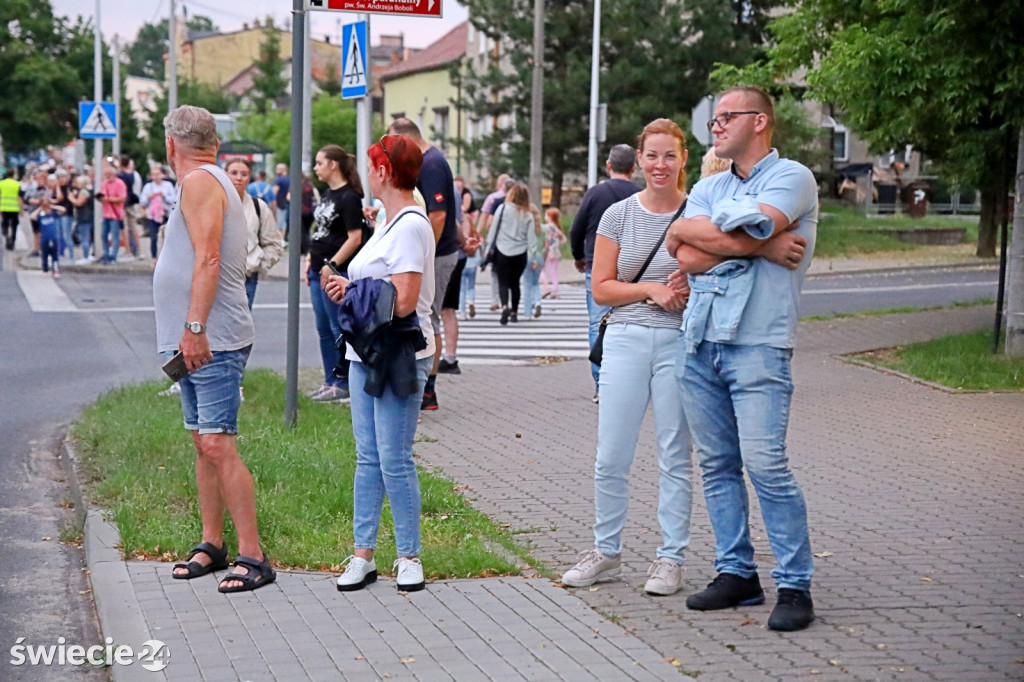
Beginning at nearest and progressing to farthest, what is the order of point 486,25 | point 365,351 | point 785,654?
1. point 785,654
2. point 365,351
3. point 486,25

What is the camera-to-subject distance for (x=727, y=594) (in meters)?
5.35

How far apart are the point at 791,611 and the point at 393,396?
1.82m

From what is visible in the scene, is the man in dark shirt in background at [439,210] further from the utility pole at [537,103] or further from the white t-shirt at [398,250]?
the utility pole at [537,103]

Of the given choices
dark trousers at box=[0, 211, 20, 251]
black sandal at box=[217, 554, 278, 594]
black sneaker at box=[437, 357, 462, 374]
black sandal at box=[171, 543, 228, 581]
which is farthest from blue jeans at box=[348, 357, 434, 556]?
dark trousers at box=[0, 211, 20, 251]

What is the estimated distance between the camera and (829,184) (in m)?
44.8

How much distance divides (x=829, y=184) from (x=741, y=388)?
135 feet

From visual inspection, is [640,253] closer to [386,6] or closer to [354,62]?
[386,6]

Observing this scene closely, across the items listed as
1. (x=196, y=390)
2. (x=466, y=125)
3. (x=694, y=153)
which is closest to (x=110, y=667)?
(x=196, y=390)

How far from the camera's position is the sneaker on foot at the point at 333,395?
36.1ft

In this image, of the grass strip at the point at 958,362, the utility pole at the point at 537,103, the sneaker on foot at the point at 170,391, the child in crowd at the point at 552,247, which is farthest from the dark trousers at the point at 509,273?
the utility pole at the point at 537,103

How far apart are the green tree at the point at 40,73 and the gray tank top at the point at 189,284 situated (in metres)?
61.9

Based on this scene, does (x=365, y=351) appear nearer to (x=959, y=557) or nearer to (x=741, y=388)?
(x=741, y=388)

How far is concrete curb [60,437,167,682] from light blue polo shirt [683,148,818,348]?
7.90 ft

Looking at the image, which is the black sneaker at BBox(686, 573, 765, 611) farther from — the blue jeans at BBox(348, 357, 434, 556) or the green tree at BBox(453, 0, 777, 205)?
the green tree at BBox(453, 0, 777, 205)
